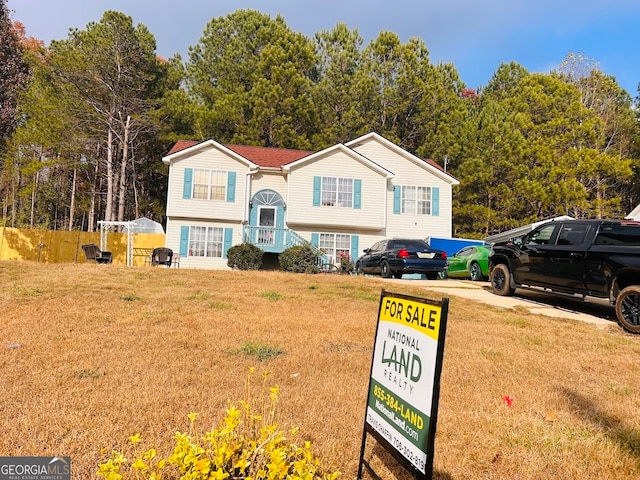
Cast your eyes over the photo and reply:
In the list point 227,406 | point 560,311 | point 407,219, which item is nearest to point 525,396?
point 227,406

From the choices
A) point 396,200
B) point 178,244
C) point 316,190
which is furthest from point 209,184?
point 396,200

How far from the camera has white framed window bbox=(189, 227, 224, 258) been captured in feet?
67.9

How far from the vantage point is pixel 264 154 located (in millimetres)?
23344

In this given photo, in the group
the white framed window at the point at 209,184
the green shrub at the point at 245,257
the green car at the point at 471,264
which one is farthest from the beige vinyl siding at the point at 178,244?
the green car at the point at 471,264

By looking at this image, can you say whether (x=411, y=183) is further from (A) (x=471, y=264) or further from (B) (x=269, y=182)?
(A) (x=471, y=264)

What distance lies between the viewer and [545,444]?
3.05 m

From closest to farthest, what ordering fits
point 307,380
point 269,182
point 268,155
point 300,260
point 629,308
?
1. point 307,380
2. point 629,308
3. point 300,260
4. point 269,182
5. point 268,155

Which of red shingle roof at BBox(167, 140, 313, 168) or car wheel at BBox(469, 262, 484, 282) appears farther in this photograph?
red shingle roof at BBox(167, 140, 313, 168)

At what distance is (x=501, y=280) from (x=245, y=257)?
11029mm

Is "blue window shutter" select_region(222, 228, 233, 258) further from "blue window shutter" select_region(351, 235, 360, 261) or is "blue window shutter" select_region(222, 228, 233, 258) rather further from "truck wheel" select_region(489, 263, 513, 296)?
"truck wheel" select_region(489, 263, 513, 296)

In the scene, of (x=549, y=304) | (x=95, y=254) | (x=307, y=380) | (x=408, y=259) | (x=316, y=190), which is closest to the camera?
(x=307, y=380)

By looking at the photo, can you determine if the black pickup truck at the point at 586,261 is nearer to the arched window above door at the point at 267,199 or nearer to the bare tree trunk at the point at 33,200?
the arched window above door at the point at 267,199

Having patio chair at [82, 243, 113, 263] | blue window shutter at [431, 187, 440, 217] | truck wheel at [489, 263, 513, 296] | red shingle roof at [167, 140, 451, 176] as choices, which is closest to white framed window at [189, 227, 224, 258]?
patio chair at [82, 243, 113, 263]

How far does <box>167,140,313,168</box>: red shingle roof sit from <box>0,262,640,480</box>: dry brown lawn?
14801 mm
